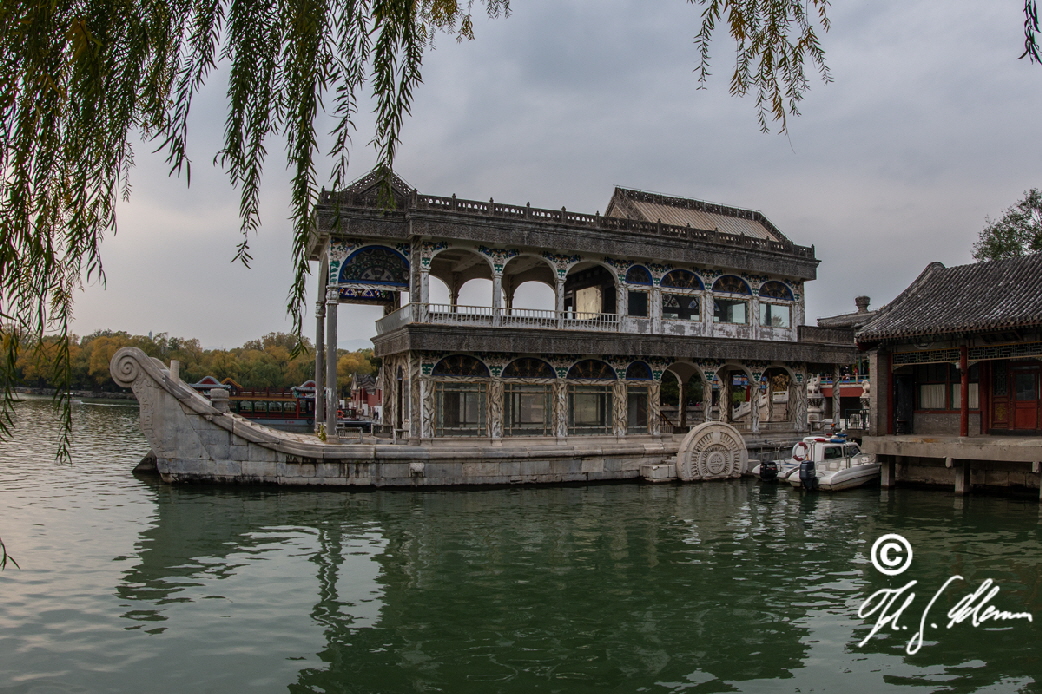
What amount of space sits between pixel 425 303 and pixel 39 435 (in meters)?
22.0

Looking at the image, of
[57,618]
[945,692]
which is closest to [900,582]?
[945,692]

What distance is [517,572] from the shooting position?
1066 cm

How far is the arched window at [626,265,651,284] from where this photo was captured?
908 inches

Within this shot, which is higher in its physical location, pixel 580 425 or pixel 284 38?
pixel 284 38

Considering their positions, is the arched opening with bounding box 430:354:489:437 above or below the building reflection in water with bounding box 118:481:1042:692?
above

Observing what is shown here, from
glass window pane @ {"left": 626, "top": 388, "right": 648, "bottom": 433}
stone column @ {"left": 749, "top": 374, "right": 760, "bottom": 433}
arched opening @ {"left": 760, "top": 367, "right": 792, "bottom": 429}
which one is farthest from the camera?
arched opening @ {"left": 760, "top": 367, "right": 792, "bottom": 429}

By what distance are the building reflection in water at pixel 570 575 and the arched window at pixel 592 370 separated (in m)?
4.97

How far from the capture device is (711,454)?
68.6ft

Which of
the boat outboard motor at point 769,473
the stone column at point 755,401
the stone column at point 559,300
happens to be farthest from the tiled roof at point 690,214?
the boat outboard motor at point 769,473

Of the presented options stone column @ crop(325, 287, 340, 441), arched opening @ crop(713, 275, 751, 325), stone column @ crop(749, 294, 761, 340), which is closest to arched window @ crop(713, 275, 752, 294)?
arched opening @ crop(713, 275, 751, 325)

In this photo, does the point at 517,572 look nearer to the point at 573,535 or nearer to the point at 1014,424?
the point at 573,535

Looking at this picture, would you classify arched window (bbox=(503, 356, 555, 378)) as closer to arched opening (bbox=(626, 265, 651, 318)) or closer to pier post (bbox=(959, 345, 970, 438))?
arched opening (bbox=(626, 265, 651, 318))

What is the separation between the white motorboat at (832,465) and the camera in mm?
19281

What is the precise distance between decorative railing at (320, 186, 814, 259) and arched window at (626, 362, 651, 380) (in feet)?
12.7
